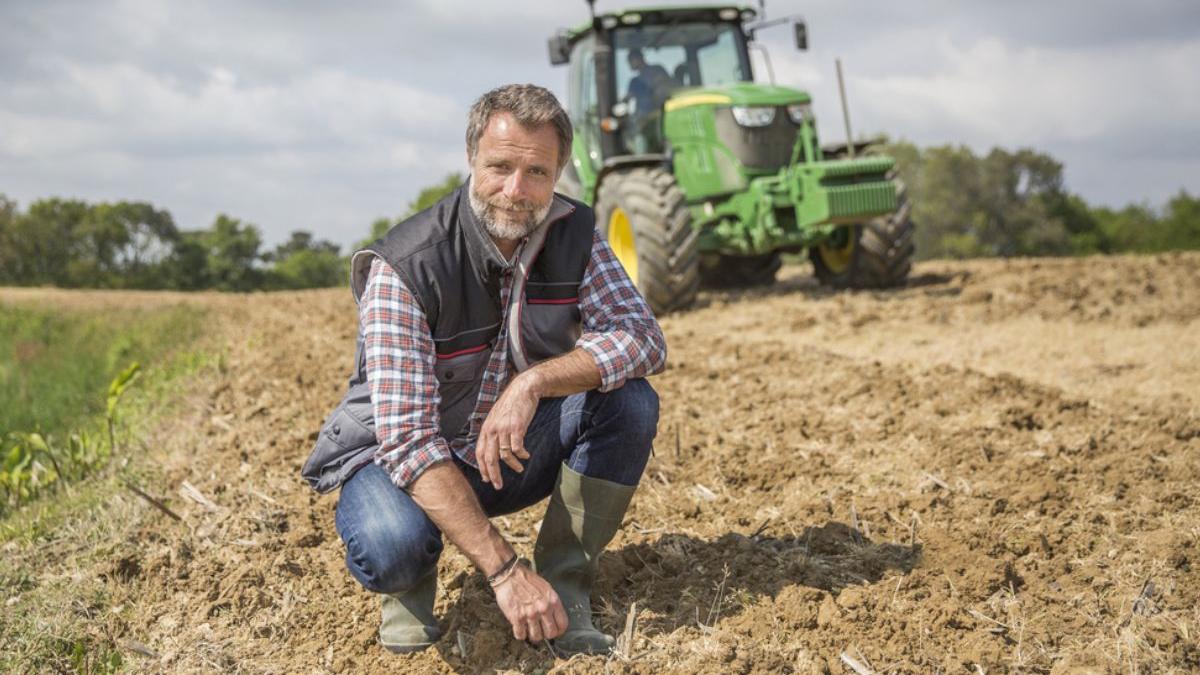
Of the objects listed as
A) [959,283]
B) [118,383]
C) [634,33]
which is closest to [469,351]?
[118,383]

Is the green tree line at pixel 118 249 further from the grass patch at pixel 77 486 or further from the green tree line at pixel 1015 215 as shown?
the green tree line at pixel 1015 215

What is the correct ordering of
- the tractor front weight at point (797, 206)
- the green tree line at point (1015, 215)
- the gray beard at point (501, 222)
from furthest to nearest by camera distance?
the green tree line at point (1015, 215)
the tractor front weight at point (797, 206)
the gray beard at point (501, 222)

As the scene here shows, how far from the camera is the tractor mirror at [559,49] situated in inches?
344

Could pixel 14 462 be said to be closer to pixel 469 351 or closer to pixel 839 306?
pixel 469 351

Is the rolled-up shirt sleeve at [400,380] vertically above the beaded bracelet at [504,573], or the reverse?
the rolled-up shirt sleeve at [400,380]

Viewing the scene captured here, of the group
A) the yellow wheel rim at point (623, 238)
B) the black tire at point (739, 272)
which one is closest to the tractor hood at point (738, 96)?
the yellow wheel rim at point (623, 238)

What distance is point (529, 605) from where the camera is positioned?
241 centimetres

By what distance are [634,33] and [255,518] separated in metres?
6.18

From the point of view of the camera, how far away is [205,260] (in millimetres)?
19594

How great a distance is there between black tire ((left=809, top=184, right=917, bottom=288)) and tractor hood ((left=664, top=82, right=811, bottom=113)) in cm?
115

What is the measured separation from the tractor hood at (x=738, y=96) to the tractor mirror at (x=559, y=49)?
905mm

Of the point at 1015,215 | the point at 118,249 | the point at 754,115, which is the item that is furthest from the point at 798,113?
the point at 1015,215

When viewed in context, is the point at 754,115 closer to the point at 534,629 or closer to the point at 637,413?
the point at 637,413

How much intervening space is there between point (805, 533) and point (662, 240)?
15.6ft
